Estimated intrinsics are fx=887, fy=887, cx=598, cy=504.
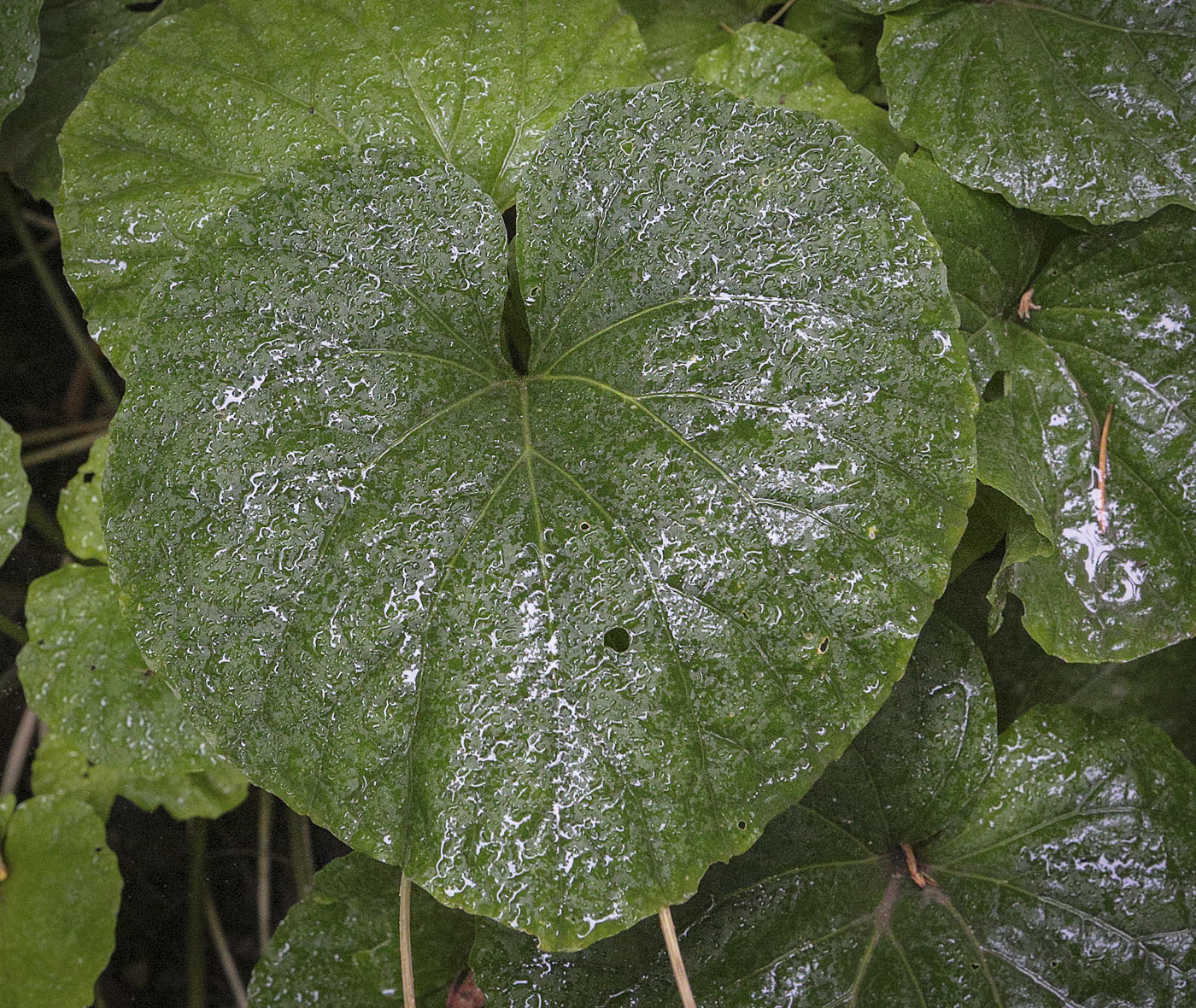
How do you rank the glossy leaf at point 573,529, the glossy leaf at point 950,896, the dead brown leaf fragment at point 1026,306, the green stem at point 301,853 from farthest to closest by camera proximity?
the green stem at point 301,853 < the dead brown leaf fragment at point 1026,306 < the glossy leaf at point 950,896 < the glossy leaf at point 573,529

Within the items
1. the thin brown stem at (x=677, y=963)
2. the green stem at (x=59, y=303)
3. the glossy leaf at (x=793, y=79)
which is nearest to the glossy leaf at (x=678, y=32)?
the glossy leaf at (x=793, y=79)

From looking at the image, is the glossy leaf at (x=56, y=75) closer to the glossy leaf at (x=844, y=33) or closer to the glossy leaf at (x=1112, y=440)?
the glossy leaf at (x=844, y=33)

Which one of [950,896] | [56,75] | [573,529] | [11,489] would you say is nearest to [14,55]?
[56,75]

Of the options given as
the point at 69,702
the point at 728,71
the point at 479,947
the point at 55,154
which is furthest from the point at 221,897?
the point at 728,71

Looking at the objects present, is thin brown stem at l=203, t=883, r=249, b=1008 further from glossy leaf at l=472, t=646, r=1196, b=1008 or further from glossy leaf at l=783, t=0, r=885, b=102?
glossy leaf at l=783, t=0, r=885, b=102

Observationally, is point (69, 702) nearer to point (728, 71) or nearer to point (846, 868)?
point (846, 868)

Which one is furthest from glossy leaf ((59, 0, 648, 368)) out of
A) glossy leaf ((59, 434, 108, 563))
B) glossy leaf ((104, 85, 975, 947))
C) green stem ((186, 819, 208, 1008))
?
green stem ((186, 819, 208, 1008))
